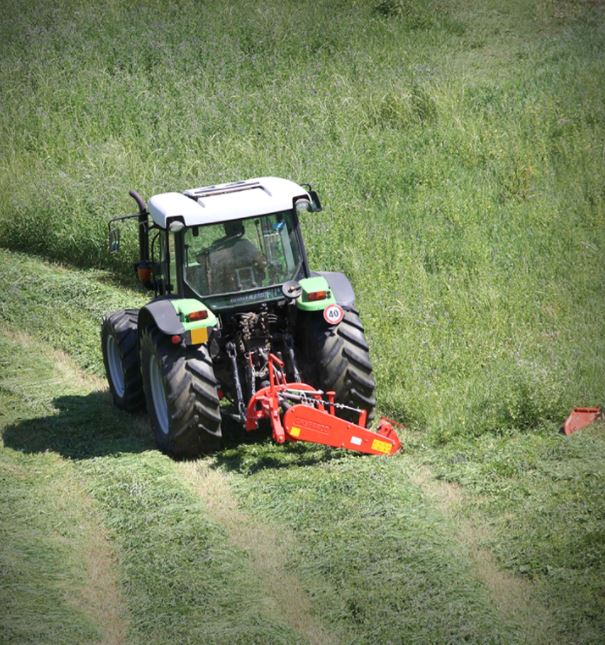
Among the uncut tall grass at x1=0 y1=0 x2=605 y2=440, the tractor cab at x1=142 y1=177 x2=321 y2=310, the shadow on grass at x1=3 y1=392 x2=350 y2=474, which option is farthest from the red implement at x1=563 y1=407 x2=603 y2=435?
the tractor cab at x1=142 y1=177 x2=321 y2=310

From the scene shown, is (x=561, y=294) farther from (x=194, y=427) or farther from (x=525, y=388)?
(x=194, y=427)

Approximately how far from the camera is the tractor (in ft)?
28.3

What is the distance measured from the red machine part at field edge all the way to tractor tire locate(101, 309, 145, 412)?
176 cm

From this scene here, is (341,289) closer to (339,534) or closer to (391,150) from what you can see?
(339,534)

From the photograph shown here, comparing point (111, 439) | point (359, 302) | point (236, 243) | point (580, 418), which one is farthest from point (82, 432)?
point (580, 418)

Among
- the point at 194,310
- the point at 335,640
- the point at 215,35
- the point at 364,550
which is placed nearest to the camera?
the point at 335,640

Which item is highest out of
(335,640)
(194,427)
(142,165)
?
(142,165)

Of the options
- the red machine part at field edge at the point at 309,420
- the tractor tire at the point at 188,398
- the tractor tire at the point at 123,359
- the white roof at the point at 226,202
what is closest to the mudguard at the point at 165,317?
the tractor tire at the point at 188,398

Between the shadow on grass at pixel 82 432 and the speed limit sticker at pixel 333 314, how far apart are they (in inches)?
76.7

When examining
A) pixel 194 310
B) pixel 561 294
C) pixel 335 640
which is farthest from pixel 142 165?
pixel 335 640

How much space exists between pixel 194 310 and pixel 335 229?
5421 mm

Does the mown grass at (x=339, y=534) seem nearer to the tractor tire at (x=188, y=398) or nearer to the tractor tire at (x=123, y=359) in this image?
the tractor tire at (x=188, y=398)

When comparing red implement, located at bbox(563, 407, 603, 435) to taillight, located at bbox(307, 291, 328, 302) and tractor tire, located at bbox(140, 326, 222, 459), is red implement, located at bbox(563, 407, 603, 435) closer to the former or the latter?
taillight, located at bbox(307, 291, 328, 302)

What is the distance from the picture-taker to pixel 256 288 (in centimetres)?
910
